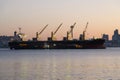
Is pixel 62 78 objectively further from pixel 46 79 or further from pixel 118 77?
pixel 118 77

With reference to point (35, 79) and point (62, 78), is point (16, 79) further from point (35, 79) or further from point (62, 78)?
point (62, 78)

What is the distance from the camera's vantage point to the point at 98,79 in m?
53.5

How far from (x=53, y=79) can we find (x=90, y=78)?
16.0ft

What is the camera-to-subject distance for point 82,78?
5494cm

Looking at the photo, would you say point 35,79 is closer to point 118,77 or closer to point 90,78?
point 90,78

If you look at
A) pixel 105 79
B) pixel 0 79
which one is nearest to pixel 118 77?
pixel 105 79

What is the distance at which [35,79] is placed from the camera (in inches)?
2105

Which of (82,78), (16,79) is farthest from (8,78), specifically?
(82,78)

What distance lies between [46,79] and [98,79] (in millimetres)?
6580

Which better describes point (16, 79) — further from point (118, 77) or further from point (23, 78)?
point (118, 77)

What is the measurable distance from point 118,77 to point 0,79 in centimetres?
1539

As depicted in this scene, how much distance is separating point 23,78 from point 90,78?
340 inches

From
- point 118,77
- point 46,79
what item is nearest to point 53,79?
point 46,79

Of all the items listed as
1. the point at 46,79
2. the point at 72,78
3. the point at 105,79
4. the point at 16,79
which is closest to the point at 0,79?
the point at 16,79
